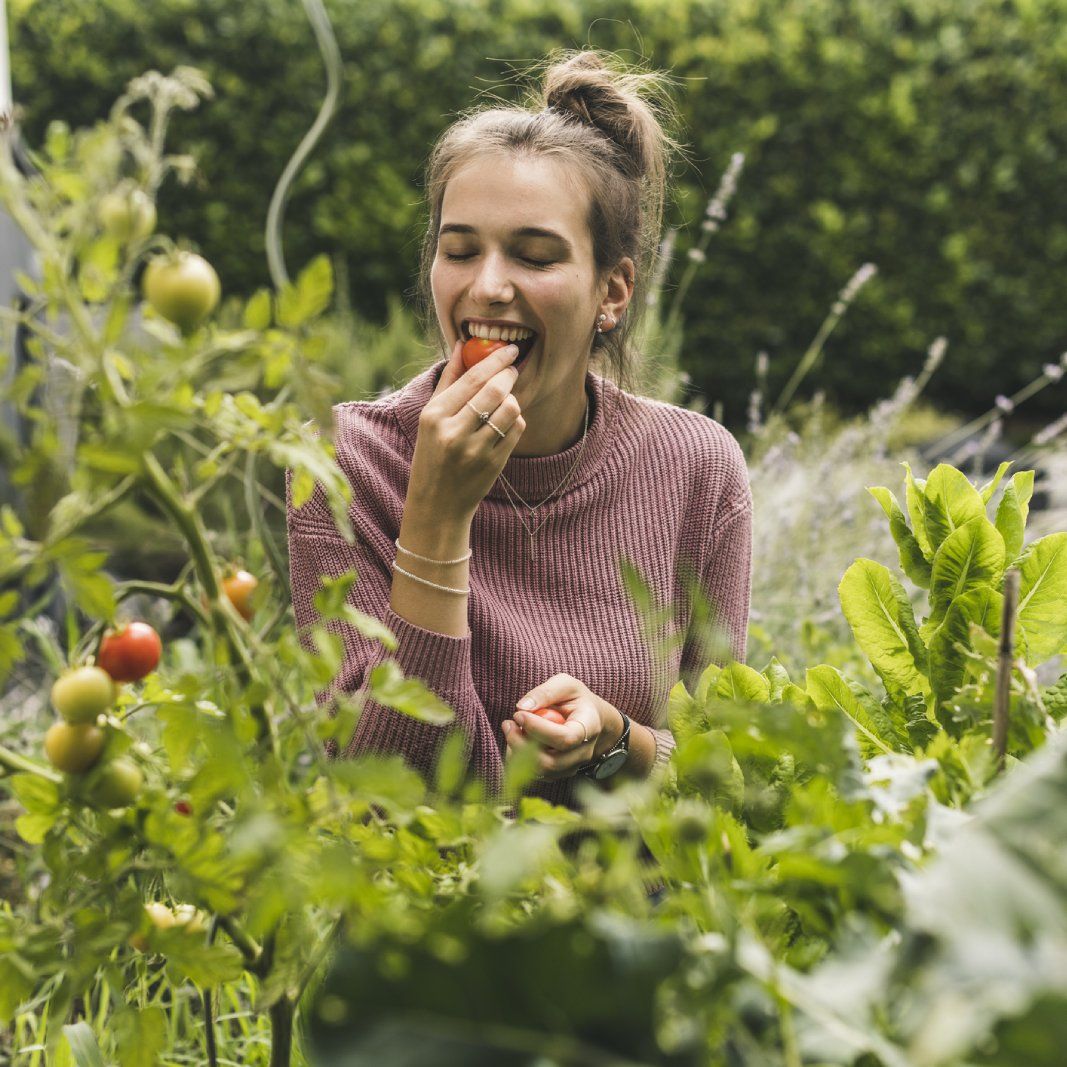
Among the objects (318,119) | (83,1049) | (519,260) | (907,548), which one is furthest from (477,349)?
(83,1049)

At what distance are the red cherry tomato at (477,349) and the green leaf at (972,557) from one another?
1023 millimetres

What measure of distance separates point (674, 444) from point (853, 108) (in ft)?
18.8

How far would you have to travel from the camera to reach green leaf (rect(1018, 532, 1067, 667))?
31.4 inches

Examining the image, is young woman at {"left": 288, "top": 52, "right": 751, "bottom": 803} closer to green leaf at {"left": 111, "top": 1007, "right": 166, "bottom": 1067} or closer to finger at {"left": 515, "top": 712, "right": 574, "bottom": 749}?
finger at {"left": 515, "top": 712, "right": 574, "bottom": 749}

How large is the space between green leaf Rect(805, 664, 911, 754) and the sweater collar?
43.9 inches

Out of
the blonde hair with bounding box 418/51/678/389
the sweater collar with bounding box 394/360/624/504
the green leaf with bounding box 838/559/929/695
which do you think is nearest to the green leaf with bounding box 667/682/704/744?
the green leaf with bounding box 838/559/929/695

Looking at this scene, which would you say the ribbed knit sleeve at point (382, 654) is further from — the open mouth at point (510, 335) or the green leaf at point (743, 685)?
the green leaf at point (743, 685)

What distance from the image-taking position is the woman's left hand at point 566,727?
1399mm

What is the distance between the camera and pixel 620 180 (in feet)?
6.60

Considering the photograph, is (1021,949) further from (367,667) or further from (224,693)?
(367,667)

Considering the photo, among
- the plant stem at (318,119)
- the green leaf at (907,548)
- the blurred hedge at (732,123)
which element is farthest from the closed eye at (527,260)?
the blurred hedge at (732,123)

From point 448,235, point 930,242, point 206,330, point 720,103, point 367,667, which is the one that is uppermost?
point 206,330

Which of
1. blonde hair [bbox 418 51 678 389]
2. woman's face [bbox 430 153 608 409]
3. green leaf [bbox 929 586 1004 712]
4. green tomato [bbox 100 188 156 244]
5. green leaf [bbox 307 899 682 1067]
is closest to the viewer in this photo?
green leaf [bbox 307 899 682 1067]

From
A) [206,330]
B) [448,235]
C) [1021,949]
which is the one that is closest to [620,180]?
[448,235]
